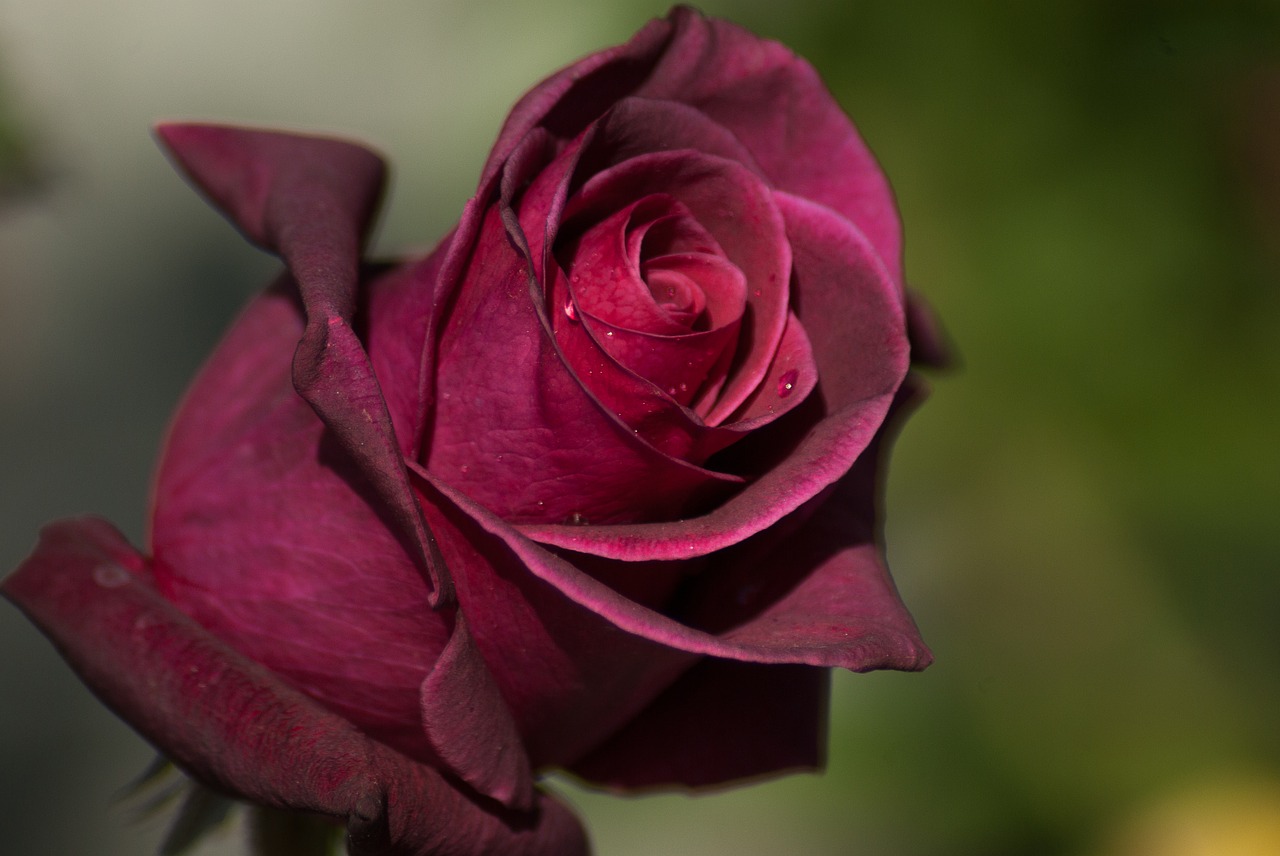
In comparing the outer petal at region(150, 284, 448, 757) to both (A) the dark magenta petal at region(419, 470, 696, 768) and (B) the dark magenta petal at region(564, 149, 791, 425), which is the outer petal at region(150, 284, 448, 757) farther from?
(B) the dark magenta petal at region(564, 149, 791, 425)

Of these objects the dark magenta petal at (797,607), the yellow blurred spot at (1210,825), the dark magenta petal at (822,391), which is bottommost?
the yellow blurred spot at (1210,825)

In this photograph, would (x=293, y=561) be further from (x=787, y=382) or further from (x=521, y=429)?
(x=787, y=382)

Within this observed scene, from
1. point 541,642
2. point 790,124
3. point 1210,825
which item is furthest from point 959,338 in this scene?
point 541,642

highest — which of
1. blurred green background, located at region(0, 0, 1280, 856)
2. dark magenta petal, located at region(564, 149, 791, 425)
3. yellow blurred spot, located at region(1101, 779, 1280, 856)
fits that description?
dark magenta petal, located at region(564, 149, 791, 425)

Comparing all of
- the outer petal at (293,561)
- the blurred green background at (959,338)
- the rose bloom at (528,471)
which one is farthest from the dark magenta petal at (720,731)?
the blurred green background at (959,338)

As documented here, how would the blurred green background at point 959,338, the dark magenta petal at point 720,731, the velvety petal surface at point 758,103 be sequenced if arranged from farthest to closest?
the blurred green background at point 959,338
the dark magenta petal at point 720,731
the velvety petal surface at point 758,103

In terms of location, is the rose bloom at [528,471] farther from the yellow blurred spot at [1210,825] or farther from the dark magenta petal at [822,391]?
the yellow blurred spot at [1210,825]

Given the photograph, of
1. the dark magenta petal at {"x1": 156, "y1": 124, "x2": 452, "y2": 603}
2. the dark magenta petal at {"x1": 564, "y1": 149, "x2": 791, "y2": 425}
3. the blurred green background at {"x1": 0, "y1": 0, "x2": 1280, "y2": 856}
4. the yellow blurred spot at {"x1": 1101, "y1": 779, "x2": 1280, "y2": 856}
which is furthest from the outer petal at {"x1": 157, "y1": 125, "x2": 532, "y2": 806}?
the yellow blurred spot at {"x1": 1101, "y1": 779, "x2": 1280, "y2": 856}
